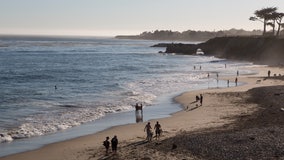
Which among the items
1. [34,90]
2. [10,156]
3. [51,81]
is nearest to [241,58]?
[51,81]

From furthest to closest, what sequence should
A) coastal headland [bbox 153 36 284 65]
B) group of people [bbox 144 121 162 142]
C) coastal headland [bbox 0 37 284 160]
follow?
coastal headland [bbox 153 36 284 65]
group of people [bbox 144 121 162 142]
coastal headland [bbox 0 37 284 160]

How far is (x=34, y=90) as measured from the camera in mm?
47656

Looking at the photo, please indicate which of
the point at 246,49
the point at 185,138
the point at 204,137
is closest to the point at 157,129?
the point at 185,138

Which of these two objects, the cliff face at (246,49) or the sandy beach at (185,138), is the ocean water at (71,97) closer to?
the sandy beach at (185,138)

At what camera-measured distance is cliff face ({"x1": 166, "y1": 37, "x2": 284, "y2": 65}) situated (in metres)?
91.1

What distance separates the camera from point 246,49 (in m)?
104

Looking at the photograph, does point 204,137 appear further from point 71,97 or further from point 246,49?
point 246,49

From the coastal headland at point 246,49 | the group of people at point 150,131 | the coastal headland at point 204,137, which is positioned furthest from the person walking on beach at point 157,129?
the coastal headland at point 246,49

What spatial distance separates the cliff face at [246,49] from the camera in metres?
91.1

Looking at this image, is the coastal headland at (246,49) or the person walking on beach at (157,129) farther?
the coastal headland at (246,49)

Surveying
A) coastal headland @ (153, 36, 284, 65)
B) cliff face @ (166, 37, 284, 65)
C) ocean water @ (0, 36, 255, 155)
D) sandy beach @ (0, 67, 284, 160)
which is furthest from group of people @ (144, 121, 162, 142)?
cliff face @ (166, 37, 284, 65)

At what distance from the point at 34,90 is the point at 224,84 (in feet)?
76.2

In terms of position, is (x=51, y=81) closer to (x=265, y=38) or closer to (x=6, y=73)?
(x=6, y=73)

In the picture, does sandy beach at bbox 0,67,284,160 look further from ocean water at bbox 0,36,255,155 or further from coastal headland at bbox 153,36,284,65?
coastal headland at bbox 153,36,284,65
